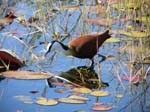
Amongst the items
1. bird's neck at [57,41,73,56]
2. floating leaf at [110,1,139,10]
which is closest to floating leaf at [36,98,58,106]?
bird's neck at [57,41,73,56]

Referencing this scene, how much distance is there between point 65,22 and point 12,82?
85 cm

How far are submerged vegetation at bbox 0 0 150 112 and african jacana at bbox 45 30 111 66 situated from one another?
0.04 metres

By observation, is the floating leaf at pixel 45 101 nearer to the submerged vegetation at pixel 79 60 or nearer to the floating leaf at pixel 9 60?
the submerged vegetation at pixel 79 60

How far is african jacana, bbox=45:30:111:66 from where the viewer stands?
6.38ft

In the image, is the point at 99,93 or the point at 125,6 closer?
the point at 99,93

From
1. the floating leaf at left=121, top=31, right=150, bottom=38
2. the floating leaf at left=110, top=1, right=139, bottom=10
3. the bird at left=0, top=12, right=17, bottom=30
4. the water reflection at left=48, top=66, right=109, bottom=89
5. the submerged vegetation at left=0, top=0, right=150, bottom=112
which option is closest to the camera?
the submerged vegetation at left=0, top=0, right=150, bottom=112

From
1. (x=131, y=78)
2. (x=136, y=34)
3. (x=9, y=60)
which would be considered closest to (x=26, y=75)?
(x=9, y=60)

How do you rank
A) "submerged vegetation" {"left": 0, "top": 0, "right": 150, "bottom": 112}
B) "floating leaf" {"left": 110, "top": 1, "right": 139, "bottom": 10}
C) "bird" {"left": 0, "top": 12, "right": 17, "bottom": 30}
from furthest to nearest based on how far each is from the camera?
1. "floating leaf" {"left": 110, "top": 1, "right": 139, "bottom": 10}
2. "bird" {"left": 0, "top": 12, "right": 17, "bottom": 30}
3. "submerged vegetation" {"left": 0, "top": 0, "right": 150, "bottom": 112}

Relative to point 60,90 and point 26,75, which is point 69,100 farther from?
point 26,75

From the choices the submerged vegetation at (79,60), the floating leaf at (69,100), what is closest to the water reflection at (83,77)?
the submerged vegetation at (79,60)

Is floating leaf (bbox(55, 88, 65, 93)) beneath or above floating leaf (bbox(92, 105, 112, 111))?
above

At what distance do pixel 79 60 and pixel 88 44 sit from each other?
4.4 inches

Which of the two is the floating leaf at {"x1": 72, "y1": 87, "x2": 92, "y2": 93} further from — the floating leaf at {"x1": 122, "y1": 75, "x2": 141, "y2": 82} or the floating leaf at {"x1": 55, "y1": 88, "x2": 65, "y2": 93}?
the floating leaf at {"x1": 122, "y1": 75, "x2": 141, "y2": 82}

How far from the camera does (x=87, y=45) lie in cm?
196
